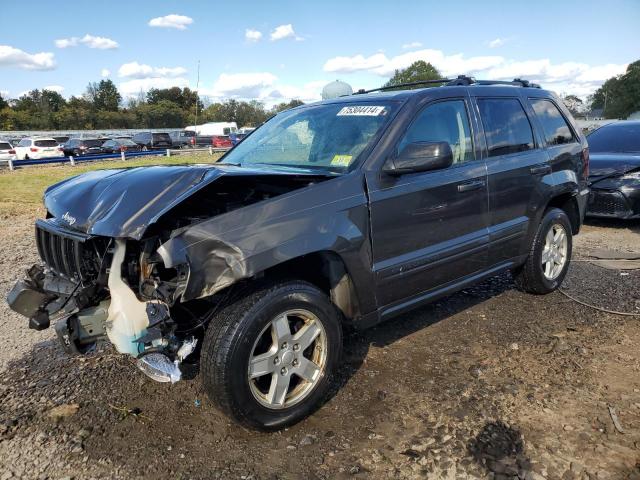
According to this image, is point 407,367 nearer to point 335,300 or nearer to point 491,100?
point 335,300

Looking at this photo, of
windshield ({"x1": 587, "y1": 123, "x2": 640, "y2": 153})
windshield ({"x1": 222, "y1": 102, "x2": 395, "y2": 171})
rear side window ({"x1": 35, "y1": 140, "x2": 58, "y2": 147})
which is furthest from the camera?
rear side window ({"x1": 35, "y1": 140, "x2": 58, "y2": 147})

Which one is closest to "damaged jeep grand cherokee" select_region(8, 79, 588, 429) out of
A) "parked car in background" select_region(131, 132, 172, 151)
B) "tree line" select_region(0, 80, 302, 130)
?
"parked car in background" select_region(131, 132, 172, 151)

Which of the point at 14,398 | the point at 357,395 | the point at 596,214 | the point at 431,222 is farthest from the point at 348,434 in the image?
the point at 596,214

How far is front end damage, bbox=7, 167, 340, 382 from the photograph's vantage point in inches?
99.3

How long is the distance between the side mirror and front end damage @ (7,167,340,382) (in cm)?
51

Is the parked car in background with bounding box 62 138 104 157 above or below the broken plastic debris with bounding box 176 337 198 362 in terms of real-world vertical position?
above

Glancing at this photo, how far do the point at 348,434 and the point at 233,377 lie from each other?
0.77 metres

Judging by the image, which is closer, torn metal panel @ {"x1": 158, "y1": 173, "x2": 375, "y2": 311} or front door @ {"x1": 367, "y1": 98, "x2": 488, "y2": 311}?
torn metal panel @ {"x1": 158, "y1": 173, "x2": 375, "y2": 311}

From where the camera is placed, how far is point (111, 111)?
3135 inches

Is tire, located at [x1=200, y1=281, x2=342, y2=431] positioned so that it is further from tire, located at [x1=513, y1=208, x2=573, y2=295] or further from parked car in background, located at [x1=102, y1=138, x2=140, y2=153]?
parked car in background, located at [x1=102, y1=138, x2=140, y2=153]

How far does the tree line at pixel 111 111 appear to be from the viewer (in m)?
67.8

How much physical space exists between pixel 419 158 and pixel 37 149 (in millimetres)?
29359

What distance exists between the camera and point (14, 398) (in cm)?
328

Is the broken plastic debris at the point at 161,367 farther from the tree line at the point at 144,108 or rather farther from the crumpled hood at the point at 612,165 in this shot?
the tree line at the point at 144,108
